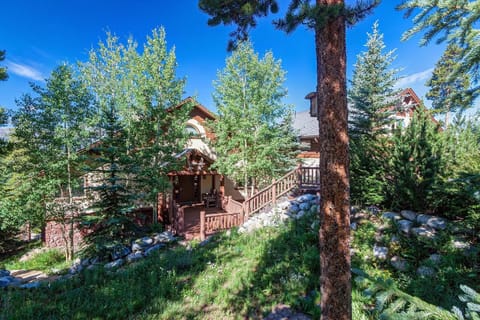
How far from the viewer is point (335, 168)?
2607 millimetres

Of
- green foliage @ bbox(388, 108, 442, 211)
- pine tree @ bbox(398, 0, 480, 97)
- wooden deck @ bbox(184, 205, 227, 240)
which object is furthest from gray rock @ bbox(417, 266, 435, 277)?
wooden deck @ bbox(184, 205, 227, 240)

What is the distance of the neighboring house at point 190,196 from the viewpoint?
31.8ft

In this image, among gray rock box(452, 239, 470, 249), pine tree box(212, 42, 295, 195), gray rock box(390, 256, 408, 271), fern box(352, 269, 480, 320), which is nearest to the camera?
fern box(352, 269, 480, 320)

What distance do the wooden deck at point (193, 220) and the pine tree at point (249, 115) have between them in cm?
278

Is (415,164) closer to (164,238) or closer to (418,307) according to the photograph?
(418,307)

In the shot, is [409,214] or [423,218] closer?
[423,218]

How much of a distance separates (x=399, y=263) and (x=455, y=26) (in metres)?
4.16

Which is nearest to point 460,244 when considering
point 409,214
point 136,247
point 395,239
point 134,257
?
point 395,239

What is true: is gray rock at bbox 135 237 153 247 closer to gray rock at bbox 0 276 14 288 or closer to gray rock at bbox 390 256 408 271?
gray rock at bbox 0 276 14 288

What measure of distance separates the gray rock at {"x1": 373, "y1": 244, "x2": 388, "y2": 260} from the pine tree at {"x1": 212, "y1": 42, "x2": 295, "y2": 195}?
675cm

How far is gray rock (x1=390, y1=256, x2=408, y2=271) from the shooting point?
4166 millimetres

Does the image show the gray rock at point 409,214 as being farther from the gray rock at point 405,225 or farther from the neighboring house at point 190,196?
the neighboring house at point 190,196

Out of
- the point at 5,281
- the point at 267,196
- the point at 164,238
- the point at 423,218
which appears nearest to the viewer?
the point at 423,218

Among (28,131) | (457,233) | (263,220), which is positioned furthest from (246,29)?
(28,131)
